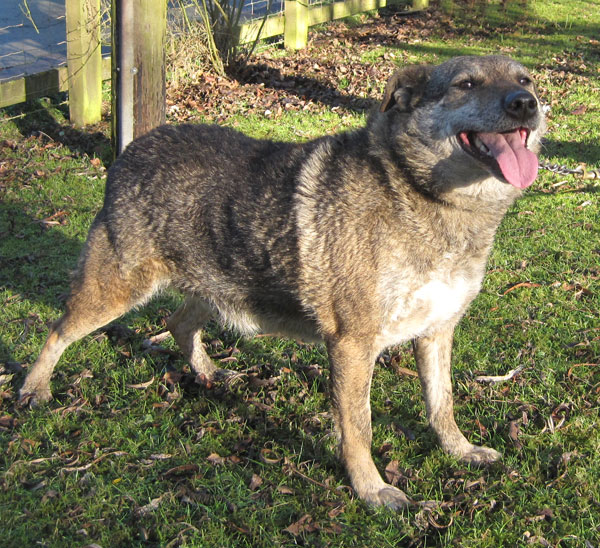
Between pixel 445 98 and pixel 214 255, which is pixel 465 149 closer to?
pixel 445 98

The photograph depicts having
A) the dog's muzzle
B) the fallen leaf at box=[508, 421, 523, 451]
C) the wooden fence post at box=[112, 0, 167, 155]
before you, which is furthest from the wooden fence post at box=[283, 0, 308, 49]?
the fallen leaf at box=[508, 421, 523, 451]

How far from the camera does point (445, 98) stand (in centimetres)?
366

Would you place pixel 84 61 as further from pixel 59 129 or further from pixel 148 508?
pixel 148 508

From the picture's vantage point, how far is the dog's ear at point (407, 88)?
3.77m

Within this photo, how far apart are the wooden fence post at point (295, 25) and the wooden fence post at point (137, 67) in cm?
518

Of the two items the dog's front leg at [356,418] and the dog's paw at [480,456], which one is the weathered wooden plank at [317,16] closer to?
the dog's front leg at [356,418]

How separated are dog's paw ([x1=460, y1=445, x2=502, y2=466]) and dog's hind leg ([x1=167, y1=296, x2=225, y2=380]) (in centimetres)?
181

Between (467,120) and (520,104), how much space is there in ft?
0.88

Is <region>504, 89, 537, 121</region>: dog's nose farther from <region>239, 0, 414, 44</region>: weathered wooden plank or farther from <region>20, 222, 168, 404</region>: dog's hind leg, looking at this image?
<region>239, 0, 414, 44</region>: weathered wooden plank

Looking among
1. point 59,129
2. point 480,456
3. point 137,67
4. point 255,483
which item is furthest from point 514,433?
point 59,129

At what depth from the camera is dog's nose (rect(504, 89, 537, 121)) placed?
11.2 ft

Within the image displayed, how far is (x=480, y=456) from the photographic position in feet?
13.5

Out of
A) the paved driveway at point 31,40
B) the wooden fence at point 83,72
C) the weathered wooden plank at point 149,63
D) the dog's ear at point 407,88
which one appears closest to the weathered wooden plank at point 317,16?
the wooden fence at point 83,72

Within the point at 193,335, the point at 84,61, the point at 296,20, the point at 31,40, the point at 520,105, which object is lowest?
the point at 193,335
